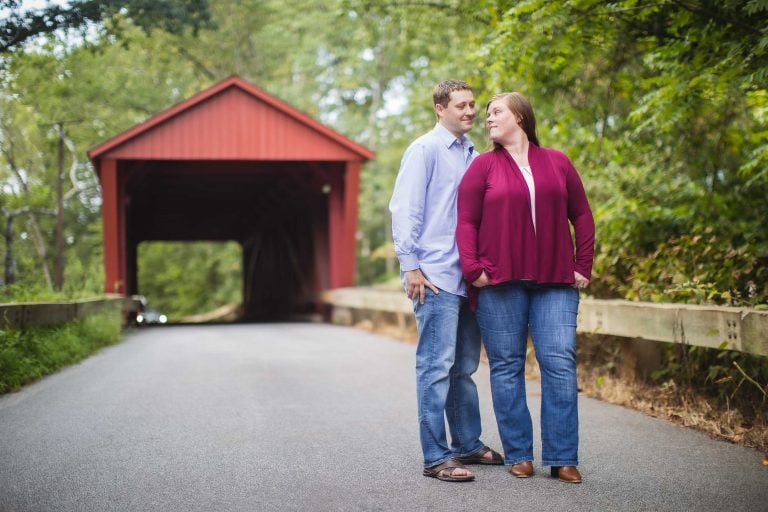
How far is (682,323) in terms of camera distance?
5008 millimetres

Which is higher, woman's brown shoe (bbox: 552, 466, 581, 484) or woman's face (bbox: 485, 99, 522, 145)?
woman's face (bbox: 485, 99, 522, 145)

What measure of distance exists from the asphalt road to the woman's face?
1570 mm

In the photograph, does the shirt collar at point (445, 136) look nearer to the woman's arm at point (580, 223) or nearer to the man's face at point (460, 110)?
the man's face at point (460, 110)

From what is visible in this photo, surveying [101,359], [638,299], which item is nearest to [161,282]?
[101,359]

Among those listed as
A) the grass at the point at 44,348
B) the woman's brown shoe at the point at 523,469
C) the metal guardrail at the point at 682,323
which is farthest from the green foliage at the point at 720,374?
the grass at the point at 44,348

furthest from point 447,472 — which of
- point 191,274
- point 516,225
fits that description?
point 191,274

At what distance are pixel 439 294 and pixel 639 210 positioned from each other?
4.34m

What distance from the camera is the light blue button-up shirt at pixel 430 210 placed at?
12.6 feet

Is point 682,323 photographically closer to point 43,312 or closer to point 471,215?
point 471,215

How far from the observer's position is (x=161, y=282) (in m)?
50.5

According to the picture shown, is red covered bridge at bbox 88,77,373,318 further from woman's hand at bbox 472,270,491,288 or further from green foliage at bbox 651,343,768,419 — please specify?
woman's hand at bbox 472,270,491,288

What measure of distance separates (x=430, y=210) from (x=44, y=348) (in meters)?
5.24

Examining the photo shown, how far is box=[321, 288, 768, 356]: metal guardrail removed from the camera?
4359 millimetres

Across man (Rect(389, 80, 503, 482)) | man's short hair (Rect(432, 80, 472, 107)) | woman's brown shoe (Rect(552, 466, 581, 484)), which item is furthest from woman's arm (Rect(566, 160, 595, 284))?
woman's brown shoe (Rect(552, 466, 581, 484))
